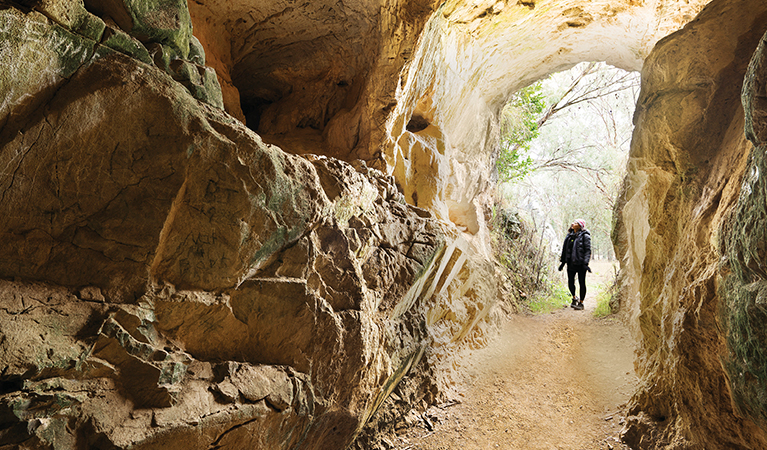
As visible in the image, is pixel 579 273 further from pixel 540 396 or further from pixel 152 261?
pixel 152 261

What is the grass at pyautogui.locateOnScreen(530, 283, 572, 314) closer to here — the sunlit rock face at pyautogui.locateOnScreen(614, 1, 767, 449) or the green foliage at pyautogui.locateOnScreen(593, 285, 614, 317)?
the green foliage at pyautogui.locateOnScreen(593, 285, 614, 317)

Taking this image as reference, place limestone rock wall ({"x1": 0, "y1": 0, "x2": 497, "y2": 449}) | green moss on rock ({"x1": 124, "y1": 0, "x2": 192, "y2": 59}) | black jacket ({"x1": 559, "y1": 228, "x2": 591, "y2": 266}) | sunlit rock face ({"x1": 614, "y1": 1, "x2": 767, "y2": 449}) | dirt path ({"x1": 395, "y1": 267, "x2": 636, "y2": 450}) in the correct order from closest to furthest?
limestone rock wall ({"x1": 0, "y1": 0, "x2": 497, "y2": 449}), green moss on rock ({"x1": 124, "y1": 0, "x2": 192, "y2": 59}), sunlit rock face ({"x1": 614, "y1": 1, "x2": 767, "y2": 449}), dirt path ({"x1": 395, "y1": 267, "x2": 636, "y2": 450}), black jacket ({"x1": 559, "y1": 228, "x2": 591, "y2": 266})

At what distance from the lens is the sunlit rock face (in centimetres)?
268

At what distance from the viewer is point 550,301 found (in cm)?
902

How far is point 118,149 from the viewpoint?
2.35m

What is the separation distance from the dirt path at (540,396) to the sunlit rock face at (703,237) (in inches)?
18.1

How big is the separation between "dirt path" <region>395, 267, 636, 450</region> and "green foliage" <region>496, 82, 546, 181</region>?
4622mm

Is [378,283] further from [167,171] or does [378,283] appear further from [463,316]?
[463,316]

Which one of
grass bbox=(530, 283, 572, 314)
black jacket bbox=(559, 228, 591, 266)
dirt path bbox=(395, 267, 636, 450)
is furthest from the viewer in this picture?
grass bbox=(530, 283, 572, 314)

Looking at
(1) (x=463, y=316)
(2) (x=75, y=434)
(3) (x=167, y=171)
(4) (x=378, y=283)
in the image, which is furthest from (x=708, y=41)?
(2) (x=75, y=434)

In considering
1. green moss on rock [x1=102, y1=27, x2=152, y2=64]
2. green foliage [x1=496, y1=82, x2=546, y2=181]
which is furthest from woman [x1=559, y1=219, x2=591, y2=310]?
green moss on rock [x1=102, y1=27, x2=152, y2=64]

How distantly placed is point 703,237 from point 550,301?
5.51 m

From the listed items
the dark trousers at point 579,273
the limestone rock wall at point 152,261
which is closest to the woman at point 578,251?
the dark trousers at point 579,273

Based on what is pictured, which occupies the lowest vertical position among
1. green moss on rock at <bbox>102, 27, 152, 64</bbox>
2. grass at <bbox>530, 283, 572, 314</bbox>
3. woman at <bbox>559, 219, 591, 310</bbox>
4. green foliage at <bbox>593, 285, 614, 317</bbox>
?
grass at <bbox>530, 283, 572, 314</bbox>
